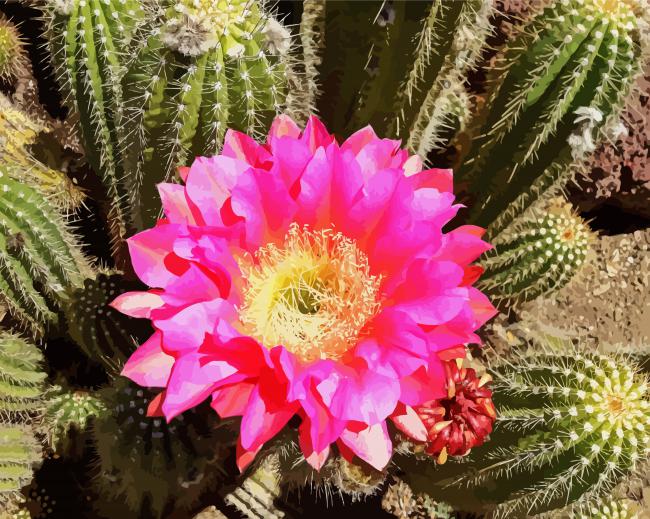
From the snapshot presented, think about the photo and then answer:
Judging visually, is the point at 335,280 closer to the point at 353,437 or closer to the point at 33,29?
the point at 353,437

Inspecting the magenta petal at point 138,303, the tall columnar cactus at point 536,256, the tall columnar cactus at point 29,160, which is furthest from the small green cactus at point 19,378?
the tall columnar cactus at point 536,256

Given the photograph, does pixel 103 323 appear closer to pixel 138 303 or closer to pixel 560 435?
pixel 138 303

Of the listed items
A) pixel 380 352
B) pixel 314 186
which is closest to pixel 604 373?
pixel 380 352

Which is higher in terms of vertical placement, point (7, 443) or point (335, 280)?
point (335, 280)

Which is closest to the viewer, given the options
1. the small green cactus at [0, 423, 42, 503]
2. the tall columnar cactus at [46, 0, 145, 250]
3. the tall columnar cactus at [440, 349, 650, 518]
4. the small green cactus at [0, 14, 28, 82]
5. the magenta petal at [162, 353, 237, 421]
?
the magenta petal at [162, 353, 237, 421]

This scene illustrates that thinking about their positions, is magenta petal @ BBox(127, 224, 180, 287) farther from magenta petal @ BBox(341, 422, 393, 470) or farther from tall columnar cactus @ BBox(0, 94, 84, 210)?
tall columnar cactus @ BBox(0, 94, 84, 210)

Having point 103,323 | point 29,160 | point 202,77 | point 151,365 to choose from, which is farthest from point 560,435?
point 29,160

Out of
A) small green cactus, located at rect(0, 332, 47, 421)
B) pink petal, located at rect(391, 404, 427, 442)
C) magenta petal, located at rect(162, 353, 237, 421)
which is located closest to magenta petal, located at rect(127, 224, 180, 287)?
magenta petal, located at rect(162, 353, 237, 421)
